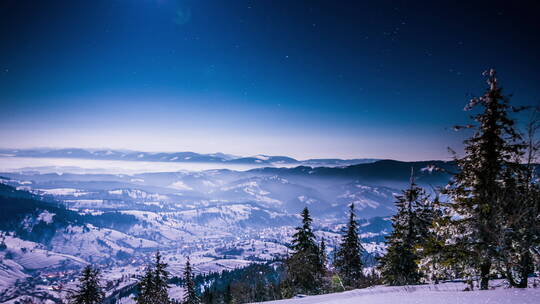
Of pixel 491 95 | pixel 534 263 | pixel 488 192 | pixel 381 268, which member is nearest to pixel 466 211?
pixel 488 192

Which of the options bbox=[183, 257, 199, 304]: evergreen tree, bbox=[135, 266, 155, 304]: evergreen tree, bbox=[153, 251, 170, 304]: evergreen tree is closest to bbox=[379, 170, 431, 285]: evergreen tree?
bbox=[153, 251, 170, 304]: evergreen tree

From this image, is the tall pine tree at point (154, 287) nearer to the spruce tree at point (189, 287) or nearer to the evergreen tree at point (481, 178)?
the spruce tree at point (189, 287)

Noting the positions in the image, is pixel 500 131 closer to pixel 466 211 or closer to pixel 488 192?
pixel 488 192

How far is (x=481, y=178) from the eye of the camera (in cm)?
1146

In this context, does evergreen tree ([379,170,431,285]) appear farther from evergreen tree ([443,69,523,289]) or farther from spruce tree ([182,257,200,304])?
spruce tree ([182,257,200,304])

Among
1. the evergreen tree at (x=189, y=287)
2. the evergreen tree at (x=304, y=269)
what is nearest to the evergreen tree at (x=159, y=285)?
the evergreen tree at (x=189, y=287)

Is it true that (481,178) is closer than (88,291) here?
Yes

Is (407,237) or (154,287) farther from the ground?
(407,237)

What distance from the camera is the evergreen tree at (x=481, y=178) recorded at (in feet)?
34.1

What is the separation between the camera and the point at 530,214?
29.8 ft

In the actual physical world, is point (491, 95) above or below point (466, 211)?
above

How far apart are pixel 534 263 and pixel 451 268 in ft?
10.5

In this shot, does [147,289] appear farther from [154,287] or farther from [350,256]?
[350,256]

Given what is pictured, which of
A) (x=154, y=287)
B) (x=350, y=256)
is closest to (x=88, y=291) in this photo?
(x=154, y=287)
